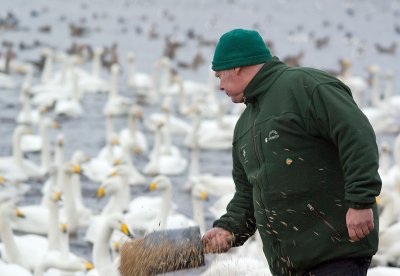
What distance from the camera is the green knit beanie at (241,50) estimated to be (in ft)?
12.6

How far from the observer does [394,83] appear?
24062 millimetres

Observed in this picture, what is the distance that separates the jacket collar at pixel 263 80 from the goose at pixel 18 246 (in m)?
5.51

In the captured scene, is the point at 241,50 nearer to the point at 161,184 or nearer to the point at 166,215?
the point at 166,215

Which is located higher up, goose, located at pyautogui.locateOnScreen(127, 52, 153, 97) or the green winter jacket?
the green winter jacket

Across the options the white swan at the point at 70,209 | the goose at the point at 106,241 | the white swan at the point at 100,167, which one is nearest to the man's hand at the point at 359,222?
the goose at the point at 106,241

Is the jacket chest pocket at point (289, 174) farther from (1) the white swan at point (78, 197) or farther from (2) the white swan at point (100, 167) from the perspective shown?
(2) the white swan at point (100, 167)

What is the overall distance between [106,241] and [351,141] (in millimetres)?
5589

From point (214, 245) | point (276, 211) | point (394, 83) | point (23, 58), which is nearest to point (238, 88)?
point (276, 211)

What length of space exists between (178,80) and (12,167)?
6756 mm

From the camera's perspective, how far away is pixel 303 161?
12.1 feet

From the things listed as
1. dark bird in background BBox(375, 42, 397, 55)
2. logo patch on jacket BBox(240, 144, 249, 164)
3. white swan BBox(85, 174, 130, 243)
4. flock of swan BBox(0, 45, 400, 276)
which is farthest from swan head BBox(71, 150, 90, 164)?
dark bird in background BBox(375, 42, 397, 55)

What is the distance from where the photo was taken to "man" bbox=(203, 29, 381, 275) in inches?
137

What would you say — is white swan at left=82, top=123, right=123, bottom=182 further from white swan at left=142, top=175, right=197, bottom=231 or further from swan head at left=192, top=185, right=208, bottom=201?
swan head at left=192, top=185, right=208, bottom=201

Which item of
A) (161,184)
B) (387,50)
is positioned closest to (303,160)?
(161,184)
